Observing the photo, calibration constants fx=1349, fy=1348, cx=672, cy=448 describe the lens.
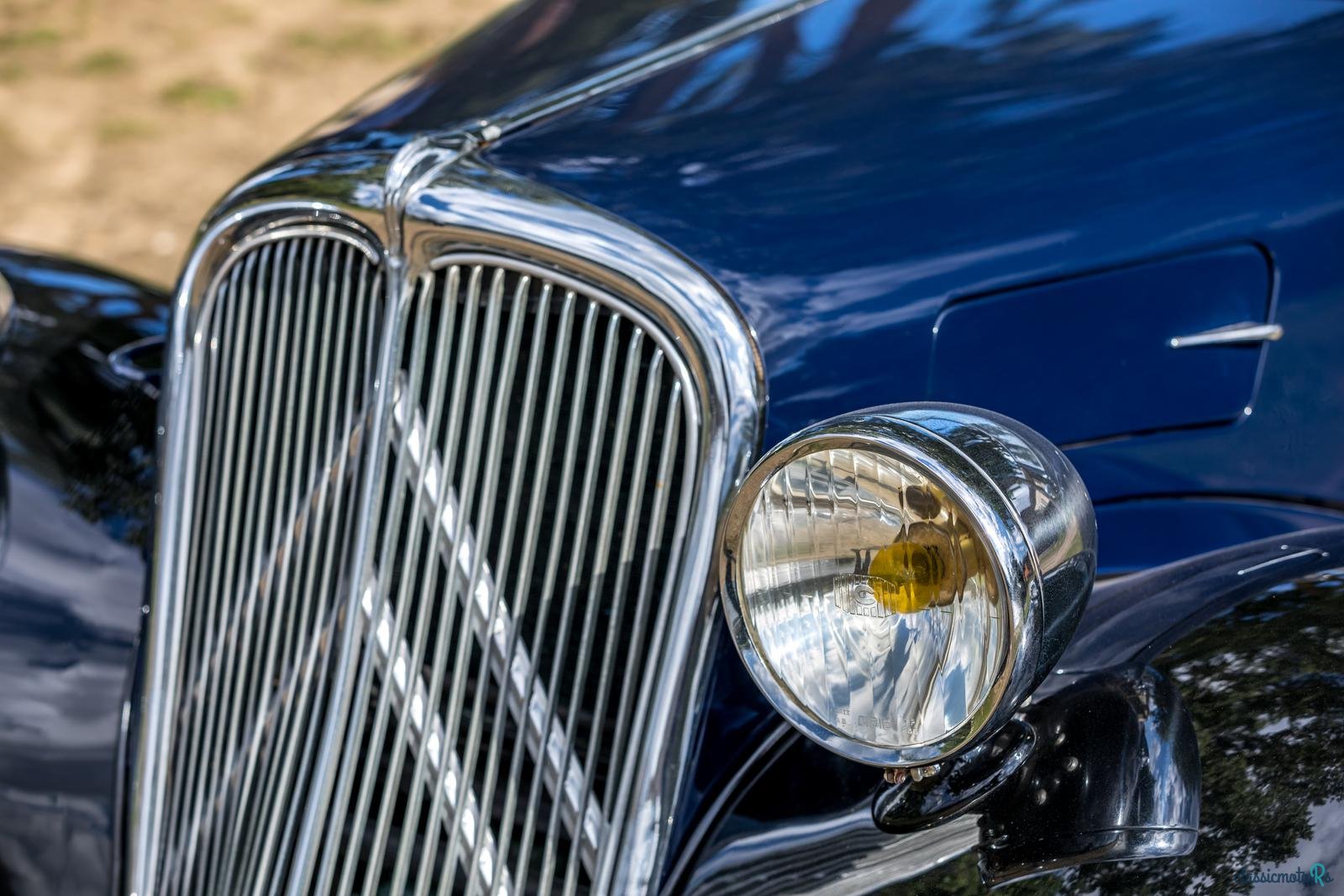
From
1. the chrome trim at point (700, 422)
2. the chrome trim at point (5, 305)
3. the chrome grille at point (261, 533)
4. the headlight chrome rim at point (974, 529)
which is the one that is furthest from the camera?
the chrome trim at point (5, 305)

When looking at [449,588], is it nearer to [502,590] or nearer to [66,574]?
[502,590]

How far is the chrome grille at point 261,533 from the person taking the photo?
1.77 meters

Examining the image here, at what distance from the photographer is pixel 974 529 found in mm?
1154

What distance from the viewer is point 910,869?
1271 millimetres

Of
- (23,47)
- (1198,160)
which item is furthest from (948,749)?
(23,47)

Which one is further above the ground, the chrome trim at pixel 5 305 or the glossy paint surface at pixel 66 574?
the chrome trim at pixel 5 305

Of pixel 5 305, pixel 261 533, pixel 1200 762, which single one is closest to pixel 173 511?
pixel 261 533

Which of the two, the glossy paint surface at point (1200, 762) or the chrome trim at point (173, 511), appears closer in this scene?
the glossy paint surface at point (1200, 762)

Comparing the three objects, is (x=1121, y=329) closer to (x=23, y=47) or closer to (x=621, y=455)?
(x=621, y=455)

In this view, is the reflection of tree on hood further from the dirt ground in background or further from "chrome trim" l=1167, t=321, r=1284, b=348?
the dirt ground in background

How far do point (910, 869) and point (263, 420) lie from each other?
115cm

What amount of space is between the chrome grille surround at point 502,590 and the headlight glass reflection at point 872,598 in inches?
8.0

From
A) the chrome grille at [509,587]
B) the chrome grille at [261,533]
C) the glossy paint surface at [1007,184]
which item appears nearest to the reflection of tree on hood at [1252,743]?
the glossy paint surface at [1007,184]

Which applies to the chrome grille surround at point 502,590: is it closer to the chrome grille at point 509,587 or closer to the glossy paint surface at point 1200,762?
the chrome grille at point 509,587
